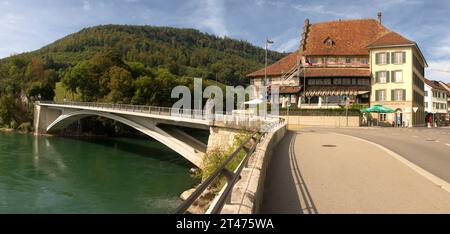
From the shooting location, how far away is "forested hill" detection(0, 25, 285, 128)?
245 feet

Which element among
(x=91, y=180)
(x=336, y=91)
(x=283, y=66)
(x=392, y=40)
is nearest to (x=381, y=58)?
(x=392, y=40)

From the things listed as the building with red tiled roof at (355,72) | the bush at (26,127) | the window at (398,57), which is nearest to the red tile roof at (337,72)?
the building with red tiled roof at (355,72)

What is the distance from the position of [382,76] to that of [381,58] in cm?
228

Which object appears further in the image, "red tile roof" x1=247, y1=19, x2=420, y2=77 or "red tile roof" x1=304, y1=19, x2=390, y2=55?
"red tile roof" x1=304, y1=19, x2=390, y2=55

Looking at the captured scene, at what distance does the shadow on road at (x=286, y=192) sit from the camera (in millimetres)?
6414

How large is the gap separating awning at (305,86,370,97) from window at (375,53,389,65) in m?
3.75

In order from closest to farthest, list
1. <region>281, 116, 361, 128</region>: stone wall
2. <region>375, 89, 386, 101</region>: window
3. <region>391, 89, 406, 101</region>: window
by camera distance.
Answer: <region>281, 116, 361, 128</region>: stone wall < <region>391, 89, 406, 101</region>: window < <region>375, 89, 386, 101</region>: window

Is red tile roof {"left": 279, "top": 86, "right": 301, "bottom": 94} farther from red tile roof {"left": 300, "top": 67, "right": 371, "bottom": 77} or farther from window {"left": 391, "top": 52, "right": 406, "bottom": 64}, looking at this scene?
window {"left": 391, "top": 52, "right": 406, "bottom": 64}

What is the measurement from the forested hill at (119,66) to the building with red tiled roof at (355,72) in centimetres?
2601

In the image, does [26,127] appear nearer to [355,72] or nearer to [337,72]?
[337,72]

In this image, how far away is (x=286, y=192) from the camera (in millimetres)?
7680

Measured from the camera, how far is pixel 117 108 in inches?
1957

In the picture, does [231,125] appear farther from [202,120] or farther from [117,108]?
[117,108]

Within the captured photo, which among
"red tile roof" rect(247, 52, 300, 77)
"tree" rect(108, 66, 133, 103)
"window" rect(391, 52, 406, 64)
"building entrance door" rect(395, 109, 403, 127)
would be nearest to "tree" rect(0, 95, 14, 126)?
"tree" rect(108, 66, 133, 103)
